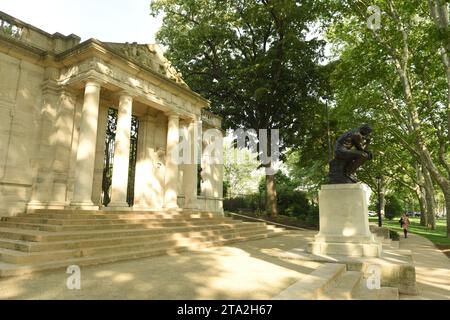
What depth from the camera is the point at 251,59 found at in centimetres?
2572

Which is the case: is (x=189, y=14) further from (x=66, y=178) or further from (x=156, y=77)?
(x=66, y=178)

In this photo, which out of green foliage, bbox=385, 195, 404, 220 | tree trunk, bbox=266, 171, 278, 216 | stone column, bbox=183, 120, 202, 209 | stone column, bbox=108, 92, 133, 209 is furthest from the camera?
green foliage, bbox=385, 195, 404, 220

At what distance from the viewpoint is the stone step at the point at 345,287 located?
5232 millimetres

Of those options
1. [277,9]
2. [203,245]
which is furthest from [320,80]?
[203,245]

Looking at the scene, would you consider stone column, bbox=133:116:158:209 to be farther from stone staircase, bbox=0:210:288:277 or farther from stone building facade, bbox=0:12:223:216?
stone staircase, bbox=0:210:288:277

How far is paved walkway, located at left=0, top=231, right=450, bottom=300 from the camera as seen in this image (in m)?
5.09

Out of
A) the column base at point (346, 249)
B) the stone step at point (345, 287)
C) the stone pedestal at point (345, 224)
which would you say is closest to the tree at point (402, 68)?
the stone pedestal at point (345, 224)

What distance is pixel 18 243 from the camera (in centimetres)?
790

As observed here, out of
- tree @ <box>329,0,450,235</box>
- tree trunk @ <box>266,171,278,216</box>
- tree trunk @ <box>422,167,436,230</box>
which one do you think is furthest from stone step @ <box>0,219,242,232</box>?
tree trunk @ <box>422,167,436,230</box>

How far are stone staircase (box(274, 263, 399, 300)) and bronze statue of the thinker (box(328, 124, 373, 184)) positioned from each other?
10.2 feet

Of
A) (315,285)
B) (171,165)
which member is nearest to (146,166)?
(171,165)

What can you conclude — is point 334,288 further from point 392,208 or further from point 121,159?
point 392,208
